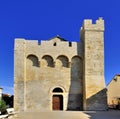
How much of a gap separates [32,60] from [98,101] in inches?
280

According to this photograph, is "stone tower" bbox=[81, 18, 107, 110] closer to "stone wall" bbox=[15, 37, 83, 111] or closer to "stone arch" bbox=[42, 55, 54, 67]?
"stone wall" bbox=[15, 37, 83, 111]

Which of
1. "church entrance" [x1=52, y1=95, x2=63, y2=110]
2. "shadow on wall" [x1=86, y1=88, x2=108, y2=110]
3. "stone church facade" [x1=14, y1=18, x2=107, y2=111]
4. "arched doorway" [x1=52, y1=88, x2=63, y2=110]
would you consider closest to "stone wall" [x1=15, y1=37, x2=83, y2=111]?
"stone church facade" [x1=14, y1=18, x2=107, y2=111]

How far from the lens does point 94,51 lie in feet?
97.6

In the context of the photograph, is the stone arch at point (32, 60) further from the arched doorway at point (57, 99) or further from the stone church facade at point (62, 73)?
the arched doorway at point (57, 99)

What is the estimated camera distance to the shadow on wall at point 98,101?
28812mm

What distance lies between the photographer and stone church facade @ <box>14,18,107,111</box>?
95.1 feet

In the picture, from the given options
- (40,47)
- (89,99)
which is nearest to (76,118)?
(89,99)

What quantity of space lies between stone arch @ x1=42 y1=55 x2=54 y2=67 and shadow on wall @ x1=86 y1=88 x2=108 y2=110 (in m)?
4.81

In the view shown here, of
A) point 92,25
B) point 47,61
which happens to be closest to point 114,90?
point 92,25

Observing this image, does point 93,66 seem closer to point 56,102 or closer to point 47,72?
point 47,72

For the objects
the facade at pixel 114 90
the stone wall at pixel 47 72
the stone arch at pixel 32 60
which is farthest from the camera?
the facade at pixel 114 90

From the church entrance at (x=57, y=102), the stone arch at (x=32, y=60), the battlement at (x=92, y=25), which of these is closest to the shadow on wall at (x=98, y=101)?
the church entrance at (x=57, y=102)

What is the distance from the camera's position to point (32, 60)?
29797 mm

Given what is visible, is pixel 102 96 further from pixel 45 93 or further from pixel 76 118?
pixel 76 118
